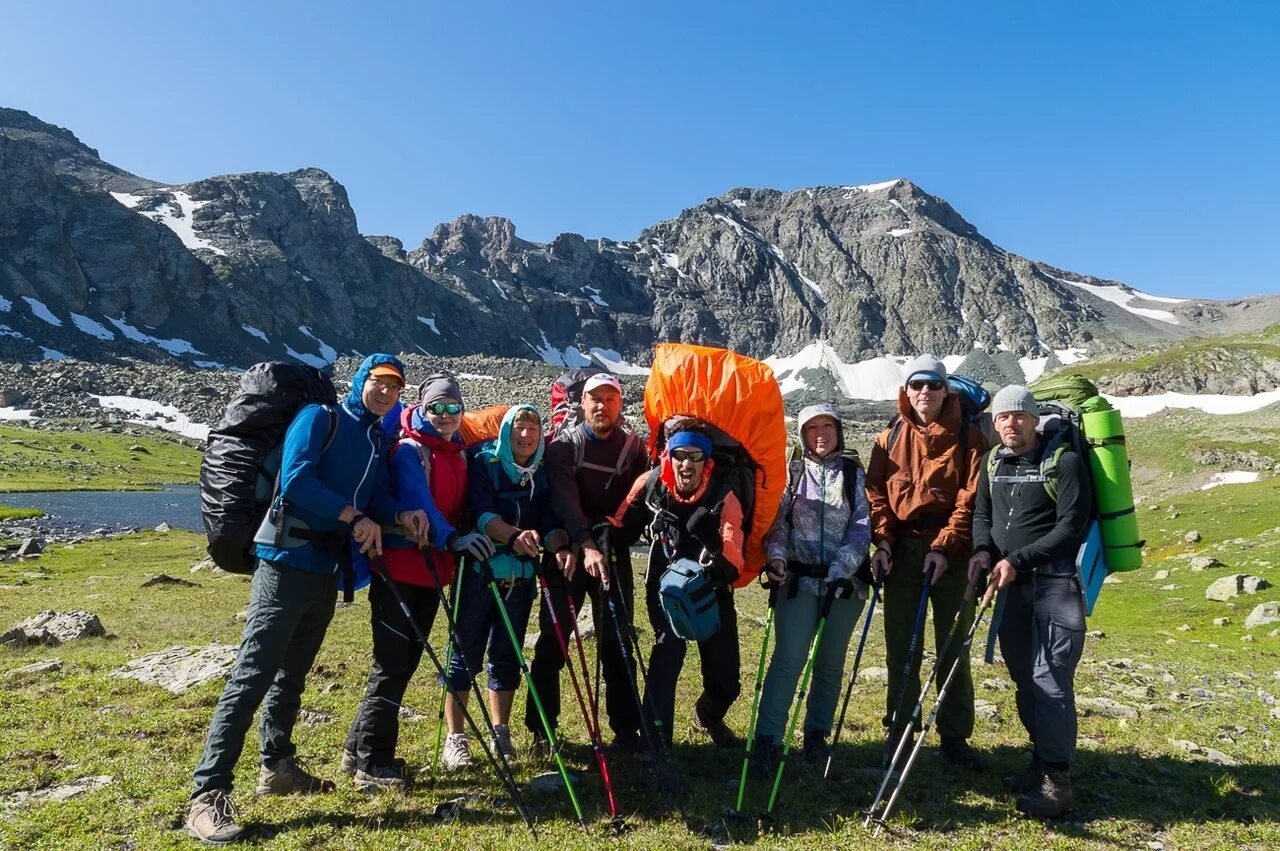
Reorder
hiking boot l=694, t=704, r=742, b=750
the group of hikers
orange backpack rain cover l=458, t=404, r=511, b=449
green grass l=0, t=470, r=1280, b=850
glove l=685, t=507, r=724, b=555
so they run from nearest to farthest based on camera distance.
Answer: green grass l=0, t=470, r=1280, b=850 < the group of hikers < glove l=685, t=507, r=724, b=555 < orange backpack rain cover l=458, t=404, r=511, b=449 < hiking boot l=694, t=704, r=742, b=750

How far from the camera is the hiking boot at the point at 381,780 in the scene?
6652 millimetres

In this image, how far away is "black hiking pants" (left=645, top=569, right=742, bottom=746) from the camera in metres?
6.88

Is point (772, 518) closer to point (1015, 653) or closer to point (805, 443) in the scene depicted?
point (805, 443)

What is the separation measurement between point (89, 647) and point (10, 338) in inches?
7208

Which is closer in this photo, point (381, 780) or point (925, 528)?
point (381, 780)

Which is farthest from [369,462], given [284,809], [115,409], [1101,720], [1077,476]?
[115,409]

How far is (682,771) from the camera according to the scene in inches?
292

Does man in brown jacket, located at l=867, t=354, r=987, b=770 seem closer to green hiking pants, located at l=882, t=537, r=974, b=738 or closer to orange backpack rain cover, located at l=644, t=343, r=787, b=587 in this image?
green hiking pants, located at l=882, t=537, r=974, b=738

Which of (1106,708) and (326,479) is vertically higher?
(326,479)

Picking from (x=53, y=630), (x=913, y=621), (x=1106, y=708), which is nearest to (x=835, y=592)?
(x=913, y=621)

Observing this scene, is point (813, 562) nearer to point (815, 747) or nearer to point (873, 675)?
point (815, 747)

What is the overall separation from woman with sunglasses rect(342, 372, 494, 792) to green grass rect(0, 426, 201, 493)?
3411 inches

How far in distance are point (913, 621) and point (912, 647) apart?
1.92ft

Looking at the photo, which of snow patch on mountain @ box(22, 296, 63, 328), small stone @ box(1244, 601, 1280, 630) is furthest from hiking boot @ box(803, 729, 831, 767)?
snow patch on mountain @ box(22, 296, 63, 328)
